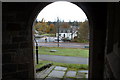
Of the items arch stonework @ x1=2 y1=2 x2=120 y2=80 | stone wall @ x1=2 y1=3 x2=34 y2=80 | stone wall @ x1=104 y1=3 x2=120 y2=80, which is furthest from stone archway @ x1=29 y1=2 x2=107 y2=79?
stone wall @ x1=104 y1=3 x2=120 y2=80

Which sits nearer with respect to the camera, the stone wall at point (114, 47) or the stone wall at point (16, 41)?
the stone wall at point (114, 47)

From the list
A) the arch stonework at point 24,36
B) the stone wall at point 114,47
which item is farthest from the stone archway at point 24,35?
the stone wall at point 114,47

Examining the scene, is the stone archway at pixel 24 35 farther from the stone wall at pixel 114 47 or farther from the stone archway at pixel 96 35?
the stone wall at pixel 114 47

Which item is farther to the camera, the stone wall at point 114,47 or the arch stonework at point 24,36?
the arch stonework at point 24,36

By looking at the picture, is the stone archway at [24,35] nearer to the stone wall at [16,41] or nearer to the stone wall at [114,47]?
the stone wall at [16,41]

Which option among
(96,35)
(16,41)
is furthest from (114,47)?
(16,41)

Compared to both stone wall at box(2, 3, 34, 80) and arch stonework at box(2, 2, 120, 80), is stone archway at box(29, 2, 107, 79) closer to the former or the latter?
arch stonework at box(2, 2, 120, 80)

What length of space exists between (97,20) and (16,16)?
5.62 ft

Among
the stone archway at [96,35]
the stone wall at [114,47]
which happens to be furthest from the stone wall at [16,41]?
the stone wall at [114,47]

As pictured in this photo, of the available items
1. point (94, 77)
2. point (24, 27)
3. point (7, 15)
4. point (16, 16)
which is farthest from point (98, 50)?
point (7, 15)

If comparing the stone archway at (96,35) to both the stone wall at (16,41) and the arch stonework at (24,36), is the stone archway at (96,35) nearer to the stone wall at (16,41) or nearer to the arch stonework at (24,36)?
the arch stonework at (24,36)

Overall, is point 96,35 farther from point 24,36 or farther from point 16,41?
point 16,41

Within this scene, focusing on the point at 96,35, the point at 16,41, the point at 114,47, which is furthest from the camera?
the point at 16,41

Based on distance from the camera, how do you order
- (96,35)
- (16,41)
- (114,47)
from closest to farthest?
(114,47)
(96,35)
(16,41)
